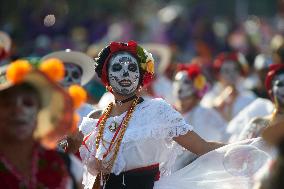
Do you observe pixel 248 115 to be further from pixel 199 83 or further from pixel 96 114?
pixel 96 114

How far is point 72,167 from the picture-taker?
6.12 m

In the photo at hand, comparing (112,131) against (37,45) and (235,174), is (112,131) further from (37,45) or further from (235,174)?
(37,45)

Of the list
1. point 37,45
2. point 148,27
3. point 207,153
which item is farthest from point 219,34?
point 207,153

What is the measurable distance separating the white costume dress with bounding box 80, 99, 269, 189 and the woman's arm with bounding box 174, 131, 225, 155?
45 millimetres

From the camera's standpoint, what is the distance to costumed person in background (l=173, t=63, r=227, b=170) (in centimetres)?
1200

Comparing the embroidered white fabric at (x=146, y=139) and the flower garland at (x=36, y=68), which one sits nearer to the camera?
the flower garland at (x=36, y=68)

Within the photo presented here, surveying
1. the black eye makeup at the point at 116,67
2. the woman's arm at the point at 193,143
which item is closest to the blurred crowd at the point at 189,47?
the woman's arm at the point at 193,143

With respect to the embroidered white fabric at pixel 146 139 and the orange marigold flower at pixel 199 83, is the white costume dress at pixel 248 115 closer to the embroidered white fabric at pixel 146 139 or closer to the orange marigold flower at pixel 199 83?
the orange marigold flower at pixel 199 83

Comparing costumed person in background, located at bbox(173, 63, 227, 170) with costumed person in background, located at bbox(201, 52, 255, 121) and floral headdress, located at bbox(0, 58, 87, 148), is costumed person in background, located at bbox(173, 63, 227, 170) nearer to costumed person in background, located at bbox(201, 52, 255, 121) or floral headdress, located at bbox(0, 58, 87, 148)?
costumed person in background, located at bbox(201, 52, 255, 121)

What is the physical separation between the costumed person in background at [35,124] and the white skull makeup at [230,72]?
8421mm

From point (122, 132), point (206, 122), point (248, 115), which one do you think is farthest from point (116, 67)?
point (206, 122)

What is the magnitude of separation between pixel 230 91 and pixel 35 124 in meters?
8.28

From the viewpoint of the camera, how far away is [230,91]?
554 inches

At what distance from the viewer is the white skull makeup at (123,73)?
8.15m
